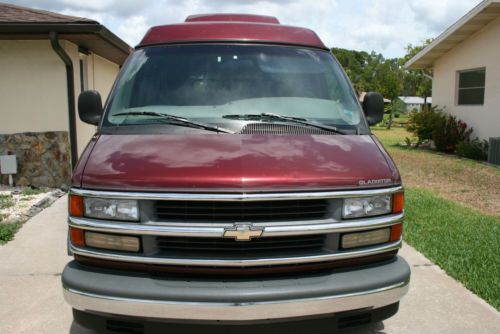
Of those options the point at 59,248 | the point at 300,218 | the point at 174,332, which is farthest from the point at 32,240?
the point at 300,218

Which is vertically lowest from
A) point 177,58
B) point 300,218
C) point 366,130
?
point 300,218

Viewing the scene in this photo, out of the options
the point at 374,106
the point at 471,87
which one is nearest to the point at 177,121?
the point at 374,106

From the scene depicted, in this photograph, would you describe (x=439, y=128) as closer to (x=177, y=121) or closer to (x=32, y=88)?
(x=32, y=88)

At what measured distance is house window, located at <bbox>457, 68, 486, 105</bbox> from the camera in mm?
15406

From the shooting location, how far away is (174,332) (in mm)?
2773

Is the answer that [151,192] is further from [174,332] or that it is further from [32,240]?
[32,240]

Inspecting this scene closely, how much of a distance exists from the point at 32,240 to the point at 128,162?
3.75 m

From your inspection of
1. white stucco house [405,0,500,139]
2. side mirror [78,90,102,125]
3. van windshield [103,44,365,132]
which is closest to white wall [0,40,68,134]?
van windshield [103,44,365,132]

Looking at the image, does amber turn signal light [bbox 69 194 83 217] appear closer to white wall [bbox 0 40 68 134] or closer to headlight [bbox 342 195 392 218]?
headlight [bbox 342 195 392 218]

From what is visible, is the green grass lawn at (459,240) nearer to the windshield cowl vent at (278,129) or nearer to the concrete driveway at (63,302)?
the concrete driveway at (63,302)

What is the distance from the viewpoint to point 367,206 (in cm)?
303

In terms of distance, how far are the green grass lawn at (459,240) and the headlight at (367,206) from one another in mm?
1908

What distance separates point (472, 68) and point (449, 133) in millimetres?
2156

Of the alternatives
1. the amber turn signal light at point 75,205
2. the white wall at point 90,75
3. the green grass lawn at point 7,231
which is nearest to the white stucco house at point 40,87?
the white wall at point 90,75
